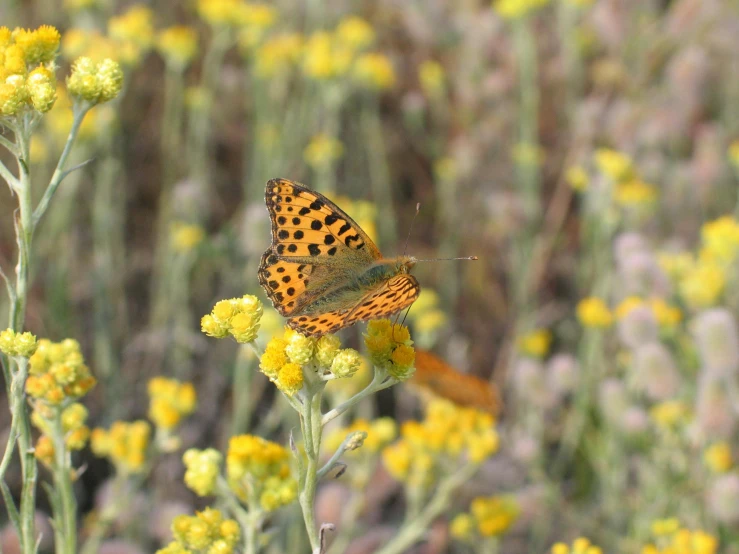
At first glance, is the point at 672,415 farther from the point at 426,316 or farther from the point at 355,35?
the point at 355,35

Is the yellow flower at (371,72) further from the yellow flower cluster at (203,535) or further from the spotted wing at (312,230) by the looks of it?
the yellow flower cluster at (203,535)

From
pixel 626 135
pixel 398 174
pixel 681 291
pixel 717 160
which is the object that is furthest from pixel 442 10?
pixel 681 291

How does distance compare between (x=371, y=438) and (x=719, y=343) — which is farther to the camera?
(x=719, y=343)

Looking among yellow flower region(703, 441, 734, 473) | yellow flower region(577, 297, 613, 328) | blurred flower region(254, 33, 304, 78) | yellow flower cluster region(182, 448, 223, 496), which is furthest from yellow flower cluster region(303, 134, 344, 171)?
yellow flower cluster region(182, 448, 223, 496)

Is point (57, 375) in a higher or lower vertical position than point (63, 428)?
higher

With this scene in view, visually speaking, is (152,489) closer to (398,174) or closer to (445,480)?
(445,480)

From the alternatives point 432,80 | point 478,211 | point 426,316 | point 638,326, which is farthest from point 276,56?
point 638,326
